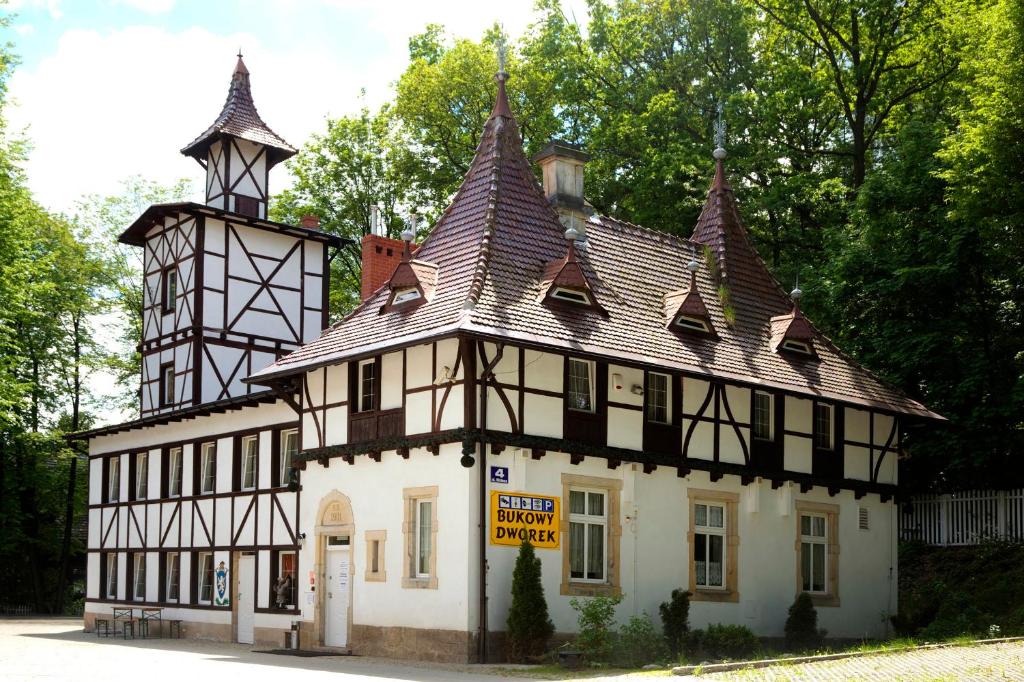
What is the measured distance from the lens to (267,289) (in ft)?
123

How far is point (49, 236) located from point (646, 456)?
3228 cm

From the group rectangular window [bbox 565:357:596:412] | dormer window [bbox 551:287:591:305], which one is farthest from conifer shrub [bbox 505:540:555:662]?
dormer window [bbox 551:287:591:305]

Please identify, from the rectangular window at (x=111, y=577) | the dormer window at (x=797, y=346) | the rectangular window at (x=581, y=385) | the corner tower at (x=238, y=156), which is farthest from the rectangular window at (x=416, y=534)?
the corner tower at (x=238, y=156)

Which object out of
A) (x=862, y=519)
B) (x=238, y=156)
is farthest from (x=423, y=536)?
(x=238, y=156)

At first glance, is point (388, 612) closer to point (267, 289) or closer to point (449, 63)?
point (267, 289)

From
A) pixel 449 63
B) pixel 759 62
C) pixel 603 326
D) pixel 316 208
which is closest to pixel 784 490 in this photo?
pixel 603 326

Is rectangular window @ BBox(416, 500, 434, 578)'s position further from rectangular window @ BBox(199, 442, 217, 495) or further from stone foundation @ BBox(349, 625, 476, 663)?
Result: rectangular window @ BBox(199, 442, 217, 495)

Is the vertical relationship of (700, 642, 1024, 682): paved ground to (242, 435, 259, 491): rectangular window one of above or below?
below

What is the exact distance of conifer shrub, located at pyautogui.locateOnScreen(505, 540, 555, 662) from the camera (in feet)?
68.8

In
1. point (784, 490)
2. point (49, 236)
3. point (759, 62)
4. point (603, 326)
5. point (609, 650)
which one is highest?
point (759, 62)

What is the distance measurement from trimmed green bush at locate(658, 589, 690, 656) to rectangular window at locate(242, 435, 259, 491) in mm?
10607

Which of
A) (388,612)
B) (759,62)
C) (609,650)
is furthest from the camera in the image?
(759,62)

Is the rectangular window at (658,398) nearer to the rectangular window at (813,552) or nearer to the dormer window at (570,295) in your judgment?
the dormer window at (570,295)

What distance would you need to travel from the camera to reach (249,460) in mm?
29797
